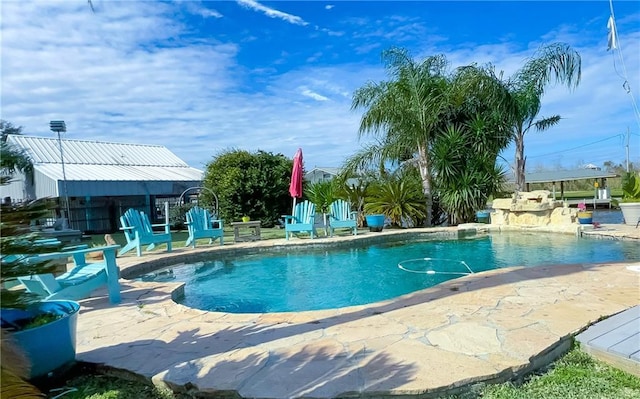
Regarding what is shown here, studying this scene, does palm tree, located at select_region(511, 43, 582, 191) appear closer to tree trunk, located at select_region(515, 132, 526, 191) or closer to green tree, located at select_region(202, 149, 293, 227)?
tree trunk, located at select_region(515, 132, 526, 191)

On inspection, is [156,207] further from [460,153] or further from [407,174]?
[460,153]

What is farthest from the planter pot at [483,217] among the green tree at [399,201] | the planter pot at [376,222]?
the planter pot at [376,222]

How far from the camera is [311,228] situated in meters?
10.4

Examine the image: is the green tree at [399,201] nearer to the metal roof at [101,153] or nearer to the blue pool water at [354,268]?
the blue pool water at [354,268]

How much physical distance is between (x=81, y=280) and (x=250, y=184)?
11357 millimetres

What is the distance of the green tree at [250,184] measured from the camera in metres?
15.6

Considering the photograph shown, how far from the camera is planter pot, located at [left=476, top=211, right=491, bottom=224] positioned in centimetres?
1330

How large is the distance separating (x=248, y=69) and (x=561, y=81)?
11.6 metres

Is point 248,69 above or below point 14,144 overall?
above

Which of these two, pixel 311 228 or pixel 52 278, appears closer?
pixel 52 278

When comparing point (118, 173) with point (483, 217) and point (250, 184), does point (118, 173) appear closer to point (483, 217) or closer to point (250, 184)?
point (250, 184)

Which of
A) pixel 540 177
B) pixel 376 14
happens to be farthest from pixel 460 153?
pixel 540 177

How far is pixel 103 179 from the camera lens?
16.8 meters

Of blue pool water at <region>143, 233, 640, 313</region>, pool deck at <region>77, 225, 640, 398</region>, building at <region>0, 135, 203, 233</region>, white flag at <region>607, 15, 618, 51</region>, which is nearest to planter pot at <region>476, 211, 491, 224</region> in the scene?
blue pool water at <region>143, 233, 640, 313</region>
